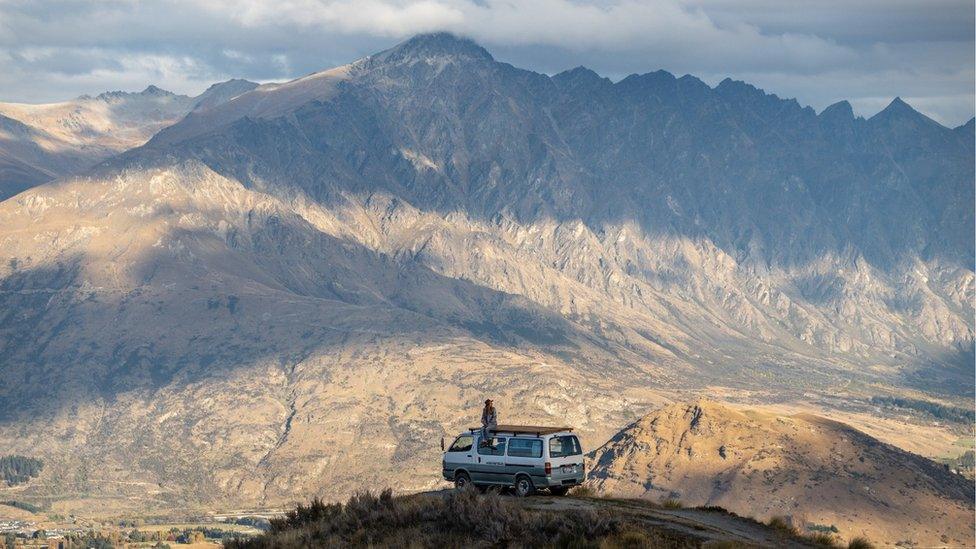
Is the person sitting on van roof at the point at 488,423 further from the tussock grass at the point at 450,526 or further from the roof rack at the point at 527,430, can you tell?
the tussock grass at the point at 450,526

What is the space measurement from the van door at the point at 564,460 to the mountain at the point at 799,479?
116 meters

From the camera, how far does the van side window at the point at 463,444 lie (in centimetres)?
5928

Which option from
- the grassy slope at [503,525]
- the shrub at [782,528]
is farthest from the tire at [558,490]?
the shrub at [782,528]

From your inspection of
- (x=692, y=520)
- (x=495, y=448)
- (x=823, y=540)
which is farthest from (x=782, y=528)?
(x=495, y=448)

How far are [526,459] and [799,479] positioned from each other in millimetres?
135056

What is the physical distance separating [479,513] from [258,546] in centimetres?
957

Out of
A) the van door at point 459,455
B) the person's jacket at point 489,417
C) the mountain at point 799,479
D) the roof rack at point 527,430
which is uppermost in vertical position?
the person's jacket at point 489,417

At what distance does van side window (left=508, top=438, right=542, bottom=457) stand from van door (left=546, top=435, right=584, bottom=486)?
56 cm

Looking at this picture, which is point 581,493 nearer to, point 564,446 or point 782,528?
point 564,446

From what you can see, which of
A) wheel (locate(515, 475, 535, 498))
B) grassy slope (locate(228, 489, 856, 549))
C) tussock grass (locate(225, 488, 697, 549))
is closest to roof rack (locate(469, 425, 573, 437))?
wheel (locate(515, 475, 535, 498))

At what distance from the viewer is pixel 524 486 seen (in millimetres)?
57219

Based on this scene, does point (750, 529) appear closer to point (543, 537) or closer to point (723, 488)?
point (543, 537)

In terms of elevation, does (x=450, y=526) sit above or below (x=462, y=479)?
below

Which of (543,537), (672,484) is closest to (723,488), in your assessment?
(672,484)
